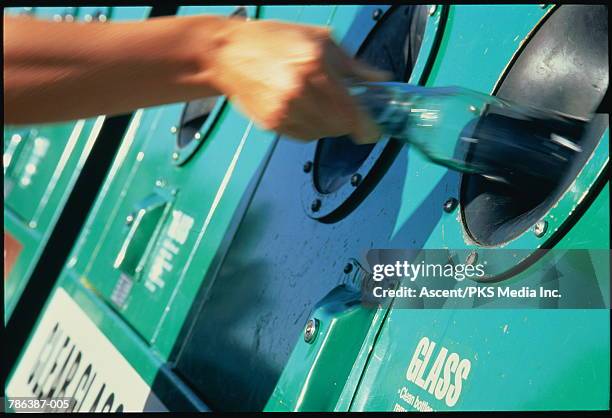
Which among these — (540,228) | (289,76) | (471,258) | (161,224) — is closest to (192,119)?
(161,224)

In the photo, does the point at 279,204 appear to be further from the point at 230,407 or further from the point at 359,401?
the point at 359,401

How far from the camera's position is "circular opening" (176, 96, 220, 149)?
2.64 meters

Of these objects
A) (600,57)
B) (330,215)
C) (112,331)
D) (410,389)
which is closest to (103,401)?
(112,331)

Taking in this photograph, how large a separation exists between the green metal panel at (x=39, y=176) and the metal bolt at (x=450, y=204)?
5.58 ft

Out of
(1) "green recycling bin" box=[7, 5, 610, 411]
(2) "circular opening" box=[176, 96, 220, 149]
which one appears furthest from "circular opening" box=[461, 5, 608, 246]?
(2) "circular opening" box=[176, 96, 220, 149]

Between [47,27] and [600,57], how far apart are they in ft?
2.63

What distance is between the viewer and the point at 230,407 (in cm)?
190

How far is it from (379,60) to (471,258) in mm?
663

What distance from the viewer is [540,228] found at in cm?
142

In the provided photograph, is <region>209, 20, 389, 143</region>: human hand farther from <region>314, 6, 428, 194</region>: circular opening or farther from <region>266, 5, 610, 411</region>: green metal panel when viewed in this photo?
<region>314, 6, 428, 194</region>: circular opening

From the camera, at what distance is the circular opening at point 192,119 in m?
2.64

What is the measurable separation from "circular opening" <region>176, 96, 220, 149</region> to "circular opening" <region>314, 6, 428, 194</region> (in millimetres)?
640

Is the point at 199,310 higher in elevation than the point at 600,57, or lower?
lower

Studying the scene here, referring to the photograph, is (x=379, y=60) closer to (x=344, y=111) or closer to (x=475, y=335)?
(x=475, y=335)
